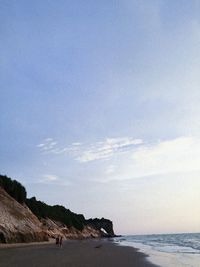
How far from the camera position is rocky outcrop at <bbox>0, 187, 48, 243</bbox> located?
46.5 m

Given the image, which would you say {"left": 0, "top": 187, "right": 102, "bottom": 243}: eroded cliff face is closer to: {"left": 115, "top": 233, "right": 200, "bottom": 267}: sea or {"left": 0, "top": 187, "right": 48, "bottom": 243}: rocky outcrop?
{"left": 0, "top": 187, "right": 48, "bottom": 243}: rocky outcrop

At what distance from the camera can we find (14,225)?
50625 millimetres

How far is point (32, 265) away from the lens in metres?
21.9

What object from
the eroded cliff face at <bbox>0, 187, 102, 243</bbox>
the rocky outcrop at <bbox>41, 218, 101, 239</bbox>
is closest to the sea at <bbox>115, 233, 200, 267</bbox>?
the eroded cliff face at <bbox>0, 187, 102, 243</bbox>

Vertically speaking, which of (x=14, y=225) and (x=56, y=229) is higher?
(x=56, y=229)

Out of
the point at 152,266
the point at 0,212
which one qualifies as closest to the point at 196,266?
the point at 152,266

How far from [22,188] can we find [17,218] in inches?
710

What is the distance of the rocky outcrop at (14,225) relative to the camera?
46478mm

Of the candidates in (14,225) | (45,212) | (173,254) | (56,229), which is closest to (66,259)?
(173,254)

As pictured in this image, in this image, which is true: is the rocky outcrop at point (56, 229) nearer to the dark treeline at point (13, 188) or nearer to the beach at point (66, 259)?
the dark treeline at point (13, 188)

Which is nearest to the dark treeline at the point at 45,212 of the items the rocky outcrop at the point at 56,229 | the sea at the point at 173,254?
the rocky outcrop at the point at 56,229

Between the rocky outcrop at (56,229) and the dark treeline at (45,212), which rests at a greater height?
the dark treeline at (45,212)

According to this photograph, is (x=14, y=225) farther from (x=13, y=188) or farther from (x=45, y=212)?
(x=45, y=212)

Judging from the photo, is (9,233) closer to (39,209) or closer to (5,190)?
(5,190)
